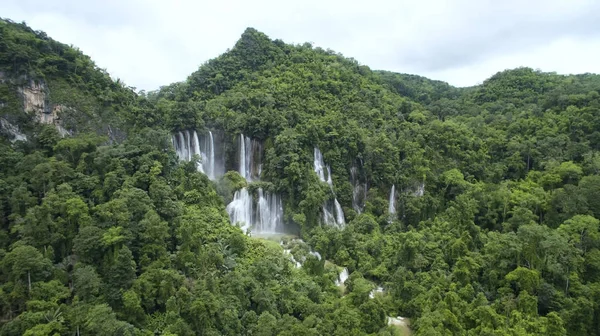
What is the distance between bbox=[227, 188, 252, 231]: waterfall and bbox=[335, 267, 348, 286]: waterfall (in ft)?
23.1

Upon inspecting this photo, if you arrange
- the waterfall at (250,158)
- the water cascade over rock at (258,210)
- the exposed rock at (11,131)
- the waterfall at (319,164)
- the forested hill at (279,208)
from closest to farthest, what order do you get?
the forested hill at (279,208) < the exposed rock at (11,131) < the water cascade over rock at (258,210) < the waterfall at (250,158) < the waterfall at (319,164)

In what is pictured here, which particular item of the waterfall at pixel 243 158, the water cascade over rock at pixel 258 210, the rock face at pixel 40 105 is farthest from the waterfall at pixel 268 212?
the rock face at pixel 40 105

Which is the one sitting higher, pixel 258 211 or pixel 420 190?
pixel 420 190

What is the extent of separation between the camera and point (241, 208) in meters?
29.0

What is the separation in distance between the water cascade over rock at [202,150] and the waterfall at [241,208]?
11.7 ft

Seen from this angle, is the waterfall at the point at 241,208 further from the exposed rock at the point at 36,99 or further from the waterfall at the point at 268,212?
the exposed rock at the point at 36,99

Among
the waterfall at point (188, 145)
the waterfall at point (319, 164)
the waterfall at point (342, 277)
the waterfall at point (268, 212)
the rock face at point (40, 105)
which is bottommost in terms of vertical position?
the waterfall at point (342, 277)

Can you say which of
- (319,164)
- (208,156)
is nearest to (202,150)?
(208,156)

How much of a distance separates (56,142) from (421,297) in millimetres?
20420

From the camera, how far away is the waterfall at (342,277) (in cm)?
2430

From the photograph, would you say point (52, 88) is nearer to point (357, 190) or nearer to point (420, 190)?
point (357, 190)

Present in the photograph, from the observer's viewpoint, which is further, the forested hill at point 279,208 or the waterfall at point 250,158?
the waterfall at point 250,158

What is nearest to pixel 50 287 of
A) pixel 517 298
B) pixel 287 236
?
pixel 287 236

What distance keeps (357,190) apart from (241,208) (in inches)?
398
